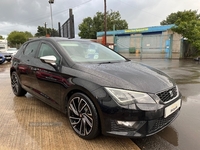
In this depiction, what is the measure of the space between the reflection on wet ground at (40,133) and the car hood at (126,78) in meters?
0.87

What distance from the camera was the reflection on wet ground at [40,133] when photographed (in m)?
2.40

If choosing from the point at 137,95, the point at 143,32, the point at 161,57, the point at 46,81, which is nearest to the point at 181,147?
the point at 137,95

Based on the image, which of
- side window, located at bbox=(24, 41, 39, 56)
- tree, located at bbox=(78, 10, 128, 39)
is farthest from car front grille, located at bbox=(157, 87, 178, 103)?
tree, located at bbox=(78, 10, 128, 39)

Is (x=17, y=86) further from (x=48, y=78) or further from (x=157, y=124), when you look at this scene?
(x=157, y=124)

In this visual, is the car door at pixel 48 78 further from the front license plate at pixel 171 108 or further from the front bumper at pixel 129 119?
the front license plate at pixel 171 108

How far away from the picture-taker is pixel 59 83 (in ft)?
9.20

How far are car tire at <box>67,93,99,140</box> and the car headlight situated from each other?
1.18 ft

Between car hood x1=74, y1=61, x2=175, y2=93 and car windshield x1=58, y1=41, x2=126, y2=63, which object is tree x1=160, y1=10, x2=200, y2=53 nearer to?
car windshield x1=58, y1=41, x2=126, y2=63

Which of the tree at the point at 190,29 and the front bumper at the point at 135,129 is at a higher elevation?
the tree at the point at 190,29

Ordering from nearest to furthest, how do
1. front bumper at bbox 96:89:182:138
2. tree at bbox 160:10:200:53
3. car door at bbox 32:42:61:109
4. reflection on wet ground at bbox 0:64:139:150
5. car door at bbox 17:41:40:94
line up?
front bumper at bbox 96:89:182:138 → reflection on wet ground at bbox 0:64:139:150 → car door at bbox 32:42:61:109 → car door at bbox 17:41:40:94 → tree at bbox 160:10:200:53

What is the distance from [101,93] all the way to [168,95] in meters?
0.94

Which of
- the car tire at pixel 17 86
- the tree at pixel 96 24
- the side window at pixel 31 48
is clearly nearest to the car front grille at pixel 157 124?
the side window at pixel 31 48

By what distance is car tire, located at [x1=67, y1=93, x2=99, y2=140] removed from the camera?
2.33 meters

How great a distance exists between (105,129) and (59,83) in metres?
1.08
